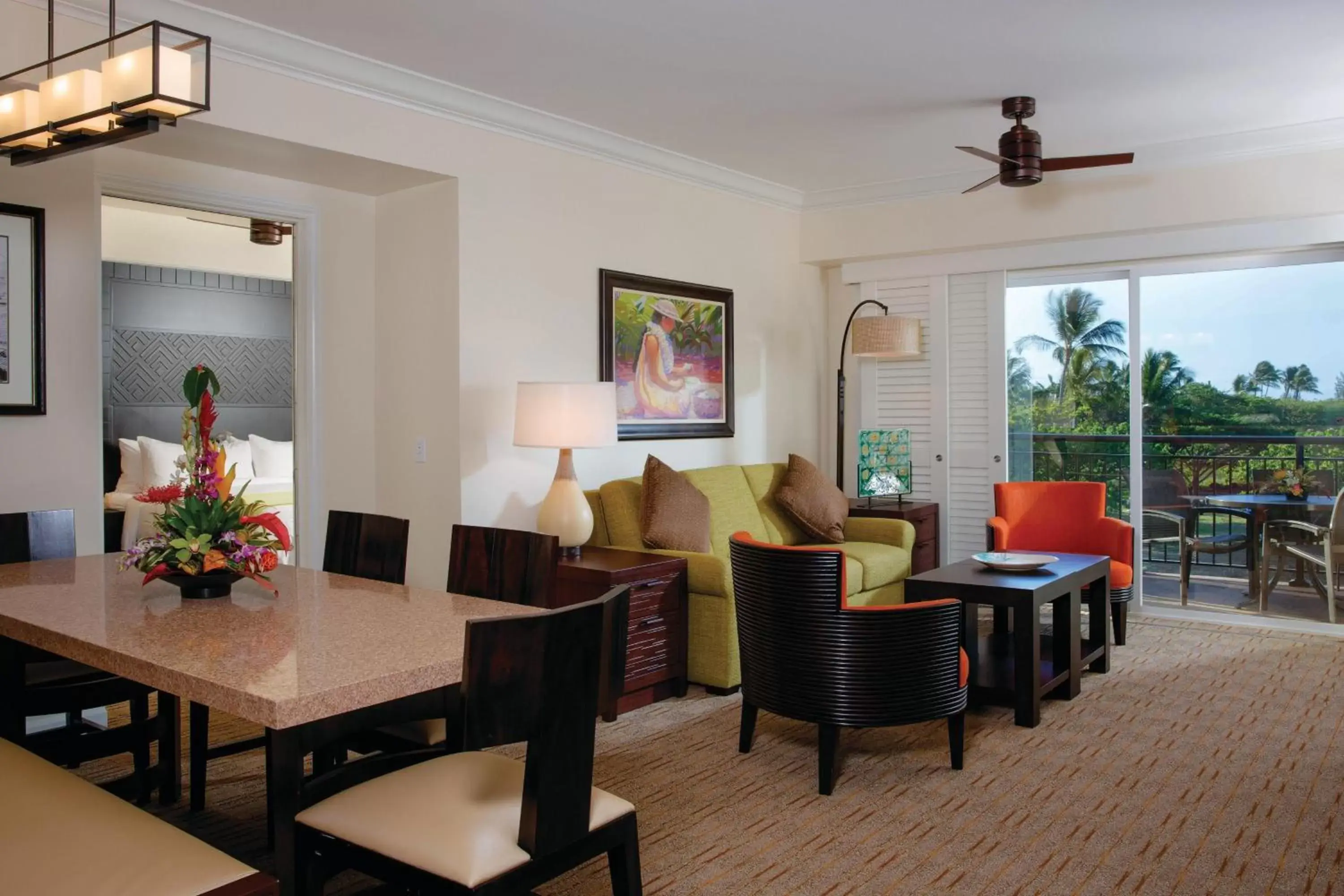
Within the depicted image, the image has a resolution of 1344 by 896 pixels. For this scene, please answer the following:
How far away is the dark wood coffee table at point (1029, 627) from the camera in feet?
12.8

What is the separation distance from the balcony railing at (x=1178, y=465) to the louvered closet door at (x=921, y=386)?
48 centimetres

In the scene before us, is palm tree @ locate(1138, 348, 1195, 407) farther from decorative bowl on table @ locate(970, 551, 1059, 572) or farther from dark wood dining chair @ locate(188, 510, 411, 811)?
dark wood dining chair @ locate(188, 510, 411, 811)

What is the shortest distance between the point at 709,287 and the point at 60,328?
339 centimetres

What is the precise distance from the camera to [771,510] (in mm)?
5762

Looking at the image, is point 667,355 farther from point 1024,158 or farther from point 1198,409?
point 1198,409

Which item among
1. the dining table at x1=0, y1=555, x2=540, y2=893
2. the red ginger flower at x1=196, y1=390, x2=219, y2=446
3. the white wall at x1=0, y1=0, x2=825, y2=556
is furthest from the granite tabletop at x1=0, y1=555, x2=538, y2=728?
the white wall at x1=0, y1=0, x2=825, y2=556

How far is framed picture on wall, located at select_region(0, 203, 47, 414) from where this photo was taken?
144 inches

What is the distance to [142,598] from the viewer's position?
240cm

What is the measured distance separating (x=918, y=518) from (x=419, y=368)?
3033 millimetres

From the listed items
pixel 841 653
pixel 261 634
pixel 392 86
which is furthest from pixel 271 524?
pixel 392 86

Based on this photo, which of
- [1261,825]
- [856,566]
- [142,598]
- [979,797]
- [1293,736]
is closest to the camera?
[142,598]

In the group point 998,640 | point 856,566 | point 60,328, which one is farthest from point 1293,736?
point 60,328

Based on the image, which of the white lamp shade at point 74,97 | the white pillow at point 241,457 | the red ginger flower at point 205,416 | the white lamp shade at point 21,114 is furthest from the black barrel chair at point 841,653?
the white pillow at point 241,457

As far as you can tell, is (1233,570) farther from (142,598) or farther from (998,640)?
(142,598)
